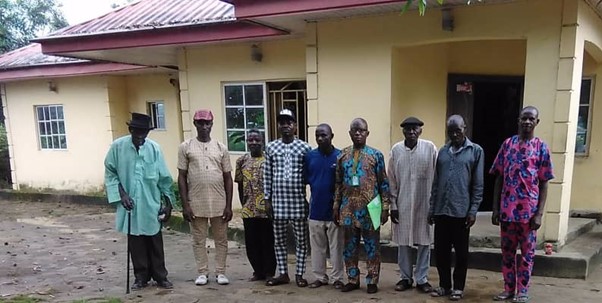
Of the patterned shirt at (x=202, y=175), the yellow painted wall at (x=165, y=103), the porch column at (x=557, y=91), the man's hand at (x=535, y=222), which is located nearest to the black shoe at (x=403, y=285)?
the man's hand at (x=535, y=222)

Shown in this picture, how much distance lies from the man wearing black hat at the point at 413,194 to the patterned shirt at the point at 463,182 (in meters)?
0.26

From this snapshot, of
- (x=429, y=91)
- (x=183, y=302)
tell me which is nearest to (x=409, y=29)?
(x=429, y=91)

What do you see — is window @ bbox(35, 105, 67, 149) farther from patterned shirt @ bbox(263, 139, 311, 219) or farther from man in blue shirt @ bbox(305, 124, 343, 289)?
man in blue shirt @ bbox(305, 124, 343, 289)

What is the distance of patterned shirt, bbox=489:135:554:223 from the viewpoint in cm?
379

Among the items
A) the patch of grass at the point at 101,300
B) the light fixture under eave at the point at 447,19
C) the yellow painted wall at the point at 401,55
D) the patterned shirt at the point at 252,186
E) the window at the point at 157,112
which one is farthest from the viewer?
the window at the point at 157,112

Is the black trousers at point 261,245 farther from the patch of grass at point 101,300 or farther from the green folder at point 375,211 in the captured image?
the patch of grass at point 101,300

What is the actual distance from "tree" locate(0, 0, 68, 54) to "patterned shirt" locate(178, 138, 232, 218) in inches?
644

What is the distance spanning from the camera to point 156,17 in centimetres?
775

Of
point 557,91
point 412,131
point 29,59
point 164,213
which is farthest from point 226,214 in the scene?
point 29,59

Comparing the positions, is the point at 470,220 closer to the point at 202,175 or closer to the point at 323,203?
the point at 323,203

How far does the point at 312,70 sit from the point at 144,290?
10.5ft

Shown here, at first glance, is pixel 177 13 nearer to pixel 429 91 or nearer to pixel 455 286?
pixel 429 91

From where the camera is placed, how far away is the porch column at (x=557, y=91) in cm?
457

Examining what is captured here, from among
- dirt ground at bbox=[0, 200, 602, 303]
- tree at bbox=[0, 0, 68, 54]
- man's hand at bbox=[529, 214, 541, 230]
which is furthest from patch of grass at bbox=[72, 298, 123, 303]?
tree at bbox=[0, 0, 68, 54]
